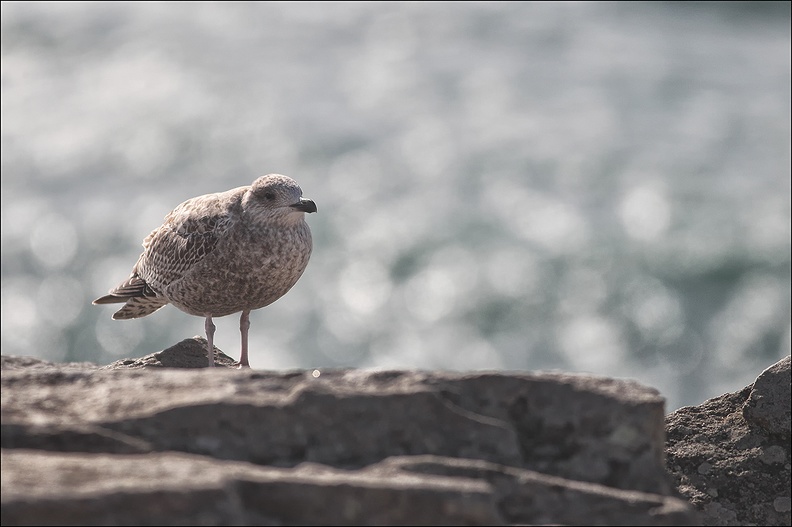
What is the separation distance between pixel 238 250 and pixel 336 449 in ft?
15.1

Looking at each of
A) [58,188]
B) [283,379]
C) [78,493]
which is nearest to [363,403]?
[283,379]

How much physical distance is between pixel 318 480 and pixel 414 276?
109ft

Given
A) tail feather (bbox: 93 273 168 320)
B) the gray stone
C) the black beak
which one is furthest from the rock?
tail feather (bbox: 93 273 168 320)

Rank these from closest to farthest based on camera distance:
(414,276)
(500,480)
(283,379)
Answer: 1. (500,480)
2. (283,379)
3. (414,276)

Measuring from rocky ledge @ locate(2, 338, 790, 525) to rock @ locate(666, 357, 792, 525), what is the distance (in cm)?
136

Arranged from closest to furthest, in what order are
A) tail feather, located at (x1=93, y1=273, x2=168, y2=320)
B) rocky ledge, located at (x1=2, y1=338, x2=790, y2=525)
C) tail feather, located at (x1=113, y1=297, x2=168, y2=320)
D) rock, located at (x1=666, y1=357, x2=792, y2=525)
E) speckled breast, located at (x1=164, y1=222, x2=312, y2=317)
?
rocky ledge, located at (x1=2, y1=338, x2=790, y2=525) → rock, located at (x1=666, y1=357, x2=792, y2=525) → speckled breast, located at (x1=164, y1=222, x2=312, y2=317) → tail feather, located at (x1=93, y1=273, x2=168, y2=320) → tail feather, located at (x1=113, y1=297, x2=168, y2=320)

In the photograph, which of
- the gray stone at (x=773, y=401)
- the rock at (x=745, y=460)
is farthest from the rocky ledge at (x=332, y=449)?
the gray stone at (x=773, y=401)

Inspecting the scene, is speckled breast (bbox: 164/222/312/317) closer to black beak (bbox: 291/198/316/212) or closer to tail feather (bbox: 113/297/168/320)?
black beak (bbox: 291/198/316/212)

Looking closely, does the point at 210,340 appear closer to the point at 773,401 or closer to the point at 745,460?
the point at 745,460

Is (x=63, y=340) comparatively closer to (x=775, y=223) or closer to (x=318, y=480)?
(x=775, y=223)

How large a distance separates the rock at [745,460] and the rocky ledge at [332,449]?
1.36m

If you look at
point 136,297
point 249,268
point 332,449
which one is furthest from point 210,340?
point 332,449

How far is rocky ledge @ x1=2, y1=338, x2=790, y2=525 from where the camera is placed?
15.7 feet

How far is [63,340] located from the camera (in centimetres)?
3534
